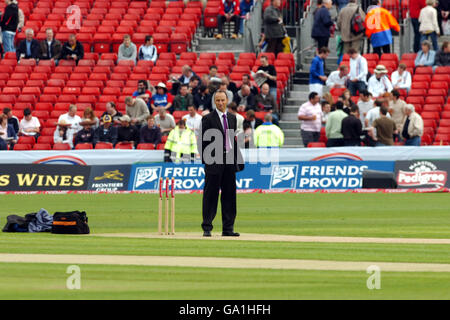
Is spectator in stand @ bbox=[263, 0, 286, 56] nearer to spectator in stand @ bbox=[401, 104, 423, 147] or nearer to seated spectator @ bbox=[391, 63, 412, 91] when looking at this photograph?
seated spectator @ bbox=[391, 63, 412, 91]

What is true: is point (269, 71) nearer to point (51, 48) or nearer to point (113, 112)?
point (113, 112)

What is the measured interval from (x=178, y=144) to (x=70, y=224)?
1252 cm

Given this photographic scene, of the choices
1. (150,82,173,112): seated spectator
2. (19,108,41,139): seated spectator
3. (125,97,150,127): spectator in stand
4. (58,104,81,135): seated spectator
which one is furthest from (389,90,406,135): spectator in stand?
(19,108,41,139): seated spectator

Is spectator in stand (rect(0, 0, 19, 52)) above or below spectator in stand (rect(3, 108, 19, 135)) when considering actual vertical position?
above

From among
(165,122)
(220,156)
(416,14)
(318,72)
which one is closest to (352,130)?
A: (318,72)

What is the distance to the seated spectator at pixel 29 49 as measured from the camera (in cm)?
3681

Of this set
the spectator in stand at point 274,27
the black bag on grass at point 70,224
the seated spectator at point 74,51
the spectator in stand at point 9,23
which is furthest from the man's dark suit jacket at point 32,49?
the black bag on grass at point 70,224

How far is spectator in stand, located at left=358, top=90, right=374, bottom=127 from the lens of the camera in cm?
3019

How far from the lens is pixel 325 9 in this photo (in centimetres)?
3388

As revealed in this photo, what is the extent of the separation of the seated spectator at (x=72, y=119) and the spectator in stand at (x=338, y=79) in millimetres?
7604

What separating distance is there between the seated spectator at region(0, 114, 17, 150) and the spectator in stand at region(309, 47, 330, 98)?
9059 millimetres

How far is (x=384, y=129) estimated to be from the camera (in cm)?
2891
